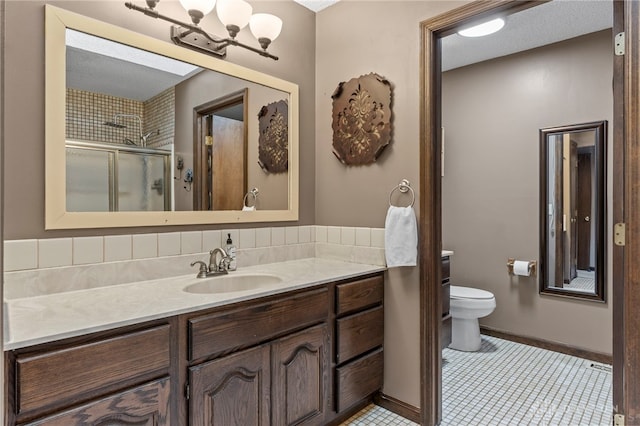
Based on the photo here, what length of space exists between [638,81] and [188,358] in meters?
1.94

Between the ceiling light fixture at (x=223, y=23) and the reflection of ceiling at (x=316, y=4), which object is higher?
the reflection of ceiling at (x=316, y=4)

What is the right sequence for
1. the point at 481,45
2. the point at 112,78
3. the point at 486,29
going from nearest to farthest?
the point at 112,78 < the point at 486,29 < the point at 481,45

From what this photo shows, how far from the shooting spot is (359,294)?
1948 mm

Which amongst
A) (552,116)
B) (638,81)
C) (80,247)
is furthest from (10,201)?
(552,116)

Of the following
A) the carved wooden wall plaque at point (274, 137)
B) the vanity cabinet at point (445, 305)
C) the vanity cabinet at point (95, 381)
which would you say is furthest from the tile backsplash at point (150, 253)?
the vanity cabinet at point (445, 305)

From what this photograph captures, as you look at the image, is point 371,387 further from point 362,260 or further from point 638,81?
point 638,81

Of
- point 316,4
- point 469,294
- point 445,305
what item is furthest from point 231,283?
point 469,294

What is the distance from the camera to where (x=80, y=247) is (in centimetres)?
150

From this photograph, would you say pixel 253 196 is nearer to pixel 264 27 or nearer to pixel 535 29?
pixel 264 27

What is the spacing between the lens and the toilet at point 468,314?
279 cm

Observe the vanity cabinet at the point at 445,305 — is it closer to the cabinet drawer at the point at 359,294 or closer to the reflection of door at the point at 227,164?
the cabinet drawer at the point at 359,294

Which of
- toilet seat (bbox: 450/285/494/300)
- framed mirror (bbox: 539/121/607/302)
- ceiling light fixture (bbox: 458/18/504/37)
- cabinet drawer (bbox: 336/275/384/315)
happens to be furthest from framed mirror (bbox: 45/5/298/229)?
framed mirror (bbox: 539/121/607/302)

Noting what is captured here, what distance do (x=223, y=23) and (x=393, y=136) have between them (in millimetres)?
1075

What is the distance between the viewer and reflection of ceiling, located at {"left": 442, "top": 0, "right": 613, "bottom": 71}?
2373mm
